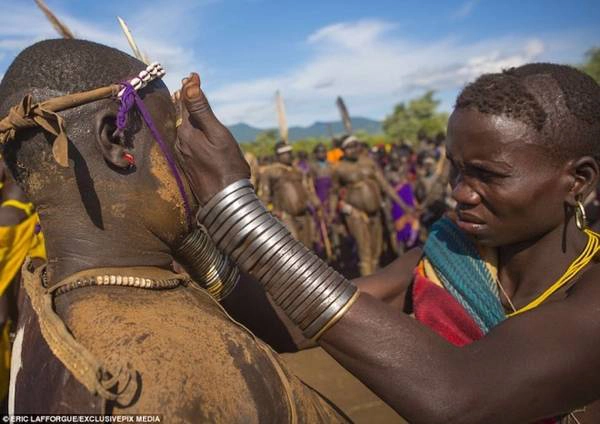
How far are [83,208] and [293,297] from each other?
27.6 inches

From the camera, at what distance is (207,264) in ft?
6.09

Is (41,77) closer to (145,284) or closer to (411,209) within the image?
(145,284)

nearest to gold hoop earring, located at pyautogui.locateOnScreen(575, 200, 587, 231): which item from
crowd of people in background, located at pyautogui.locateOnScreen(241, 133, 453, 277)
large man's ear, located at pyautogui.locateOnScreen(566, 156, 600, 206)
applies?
large man's ear, located at pyautogui.locateOnScreen(566, 156, 600, 206)

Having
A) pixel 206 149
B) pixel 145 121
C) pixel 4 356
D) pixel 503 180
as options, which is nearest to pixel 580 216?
pixel 503 180

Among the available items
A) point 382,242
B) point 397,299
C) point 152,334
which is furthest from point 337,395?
point 382,242

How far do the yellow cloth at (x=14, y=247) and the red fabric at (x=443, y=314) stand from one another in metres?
3.35

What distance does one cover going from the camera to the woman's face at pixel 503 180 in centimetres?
162

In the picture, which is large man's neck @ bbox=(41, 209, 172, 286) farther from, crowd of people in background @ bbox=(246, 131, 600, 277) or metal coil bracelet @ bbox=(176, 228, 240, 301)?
crowd of people in background @ bbox=(246, 131, 600, 277)

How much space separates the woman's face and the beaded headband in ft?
3.29

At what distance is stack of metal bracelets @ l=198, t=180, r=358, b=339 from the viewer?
1.30 m

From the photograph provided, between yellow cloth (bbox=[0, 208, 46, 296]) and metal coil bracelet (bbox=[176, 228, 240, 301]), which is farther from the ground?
metal coil bracelet (bbox=[176, 228, 240, 301])

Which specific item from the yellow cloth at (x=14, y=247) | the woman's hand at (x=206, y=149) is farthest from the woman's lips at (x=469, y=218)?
the yellow cloth at (x=14, y=247)

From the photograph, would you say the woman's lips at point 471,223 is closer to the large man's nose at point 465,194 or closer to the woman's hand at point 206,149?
the large man's nose at point 465,194

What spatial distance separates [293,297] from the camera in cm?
133
